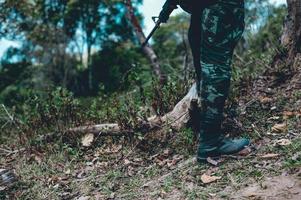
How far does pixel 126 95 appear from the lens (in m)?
4.78

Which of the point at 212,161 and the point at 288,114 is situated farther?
the point at 288,114

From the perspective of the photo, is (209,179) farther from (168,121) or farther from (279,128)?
(168,121)

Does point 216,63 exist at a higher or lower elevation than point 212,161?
higher

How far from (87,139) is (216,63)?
2.05 meters

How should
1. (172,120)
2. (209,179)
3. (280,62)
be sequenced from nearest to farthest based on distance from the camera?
(209,179) → (172,120) → (280,62)

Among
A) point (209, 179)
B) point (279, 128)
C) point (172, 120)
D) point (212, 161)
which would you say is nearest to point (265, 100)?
point (279, 128)

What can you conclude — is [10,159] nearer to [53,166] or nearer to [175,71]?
[53,166]

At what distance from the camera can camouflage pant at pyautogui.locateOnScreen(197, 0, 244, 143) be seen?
3.22 metres

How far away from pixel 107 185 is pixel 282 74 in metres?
2.47

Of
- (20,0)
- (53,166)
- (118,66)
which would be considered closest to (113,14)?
(118,66)

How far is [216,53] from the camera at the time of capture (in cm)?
327

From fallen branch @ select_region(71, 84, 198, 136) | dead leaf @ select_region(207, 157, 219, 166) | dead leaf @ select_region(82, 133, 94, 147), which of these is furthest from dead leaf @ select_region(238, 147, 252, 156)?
dead leaf @ select_region(82, 133, 94, 147)

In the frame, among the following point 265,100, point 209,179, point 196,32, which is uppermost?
point 196,32

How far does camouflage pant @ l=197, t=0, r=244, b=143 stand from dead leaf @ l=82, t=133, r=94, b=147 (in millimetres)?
1722
